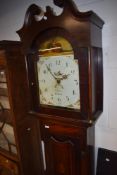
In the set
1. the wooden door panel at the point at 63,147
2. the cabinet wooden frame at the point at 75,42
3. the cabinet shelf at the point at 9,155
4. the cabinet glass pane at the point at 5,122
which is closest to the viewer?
the cabinet wooden frame at the point at 75,42

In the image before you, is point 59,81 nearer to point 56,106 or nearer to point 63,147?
point 56,106

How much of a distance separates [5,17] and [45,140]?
4.62 feet

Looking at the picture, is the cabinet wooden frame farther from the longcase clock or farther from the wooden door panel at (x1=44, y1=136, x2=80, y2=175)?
the wooden door panel at (x1=44, y1=136, x2=80, y2=175)

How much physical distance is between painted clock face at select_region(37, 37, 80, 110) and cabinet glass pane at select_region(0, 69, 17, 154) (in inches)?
14.1

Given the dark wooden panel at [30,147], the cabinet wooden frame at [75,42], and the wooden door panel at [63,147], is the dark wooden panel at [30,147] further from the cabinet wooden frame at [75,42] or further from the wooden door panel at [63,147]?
the cabinet wooden frame at [75,42]

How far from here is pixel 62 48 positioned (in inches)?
42.7

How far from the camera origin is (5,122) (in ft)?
4.95

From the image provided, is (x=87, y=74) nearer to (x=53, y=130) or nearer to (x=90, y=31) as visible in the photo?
(x=90, y=31)

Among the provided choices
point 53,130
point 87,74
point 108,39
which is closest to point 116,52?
point 108,39

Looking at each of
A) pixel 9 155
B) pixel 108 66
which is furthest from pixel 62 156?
pixel 108 66

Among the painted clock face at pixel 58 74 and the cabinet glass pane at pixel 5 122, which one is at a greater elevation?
the painted clock face at pixel 58 74

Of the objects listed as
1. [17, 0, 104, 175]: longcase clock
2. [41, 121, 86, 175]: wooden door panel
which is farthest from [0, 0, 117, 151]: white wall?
[41, 121, 86, 175]: wooden door panel

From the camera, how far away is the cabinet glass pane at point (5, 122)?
1.40m

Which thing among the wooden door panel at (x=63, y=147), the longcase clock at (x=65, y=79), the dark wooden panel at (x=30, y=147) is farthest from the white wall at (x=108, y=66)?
the dark wooden panel at (x=30, y=147)
